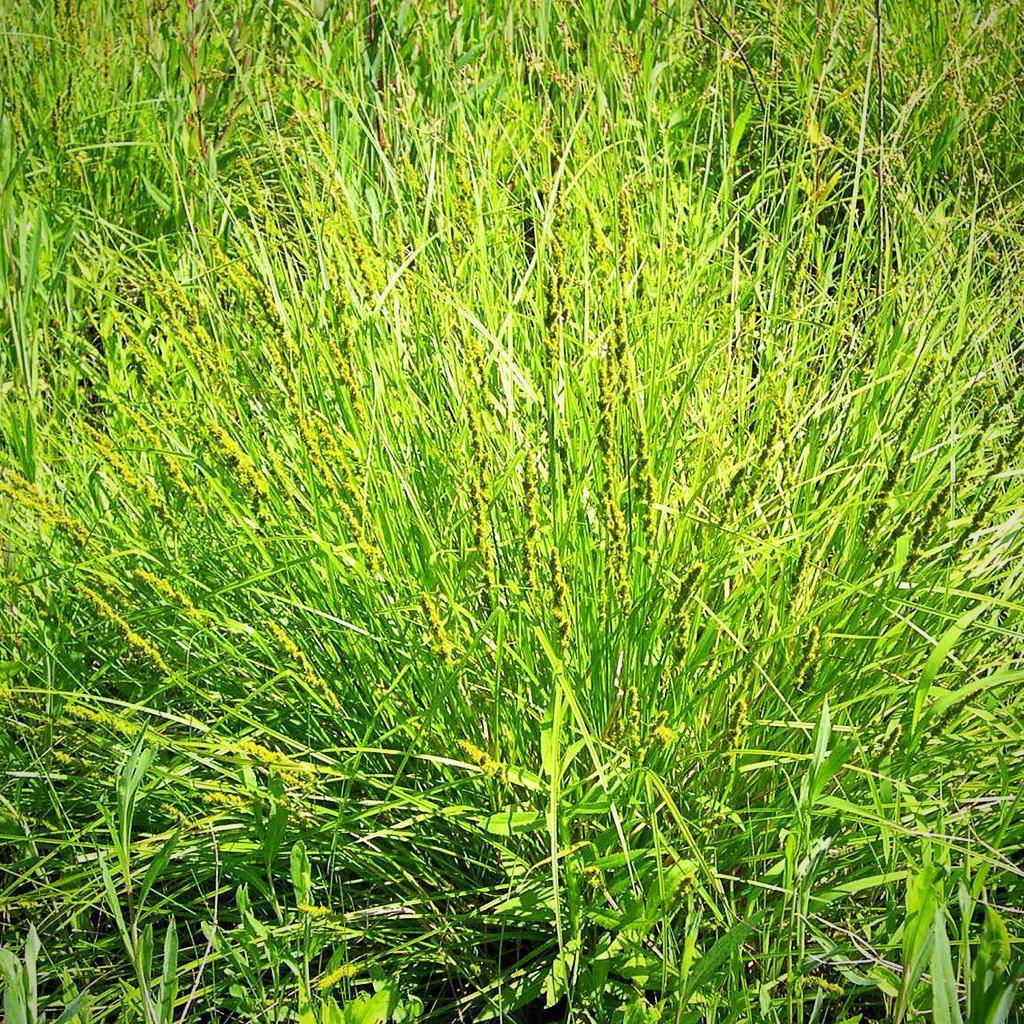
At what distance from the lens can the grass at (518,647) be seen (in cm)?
107

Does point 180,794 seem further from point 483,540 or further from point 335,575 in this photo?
point 483,540

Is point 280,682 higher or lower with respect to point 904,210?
lower

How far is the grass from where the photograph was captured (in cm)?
107

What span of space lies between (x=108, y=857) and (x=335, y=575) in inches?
17.4

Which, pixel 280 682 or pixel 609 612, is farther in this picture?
pixel 280 682

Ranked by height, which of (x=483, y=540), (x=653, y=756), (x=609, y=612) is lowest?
(x=653, y=756)

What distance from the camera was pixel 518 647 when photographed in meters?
1.25

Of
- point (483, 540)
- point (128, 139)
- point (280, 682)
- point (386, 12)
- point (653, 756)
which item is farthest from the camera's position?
point (386, 12)

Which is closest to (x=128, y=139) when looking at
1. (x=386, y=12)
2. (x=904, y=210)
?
(x=386, y=12)

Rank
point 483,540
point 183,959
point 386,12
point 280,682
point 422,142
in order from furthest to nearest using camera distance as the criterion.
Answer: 1. point 386,12
2. point 422,142
3. point 280,682
4. point 183,959
5. point 483,540

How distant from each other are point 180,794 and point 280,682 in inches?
8.5

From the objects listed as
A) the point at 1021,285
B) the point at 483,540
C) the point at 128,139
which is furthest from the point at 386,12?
the point at 483,540

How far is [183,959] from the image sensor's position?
51.7 inches

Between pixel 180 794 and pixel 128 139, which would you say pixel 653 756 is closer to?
pixel 180 794
